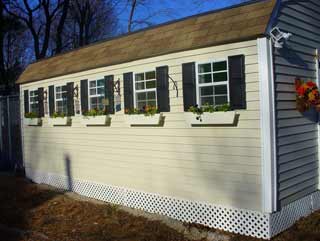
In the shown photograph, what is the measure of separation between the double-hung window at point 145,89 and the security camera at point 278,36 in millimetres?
2120

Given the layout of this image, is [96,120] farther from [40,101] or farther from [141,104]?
[40,101]

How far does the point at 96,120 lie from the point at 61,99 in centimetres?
162

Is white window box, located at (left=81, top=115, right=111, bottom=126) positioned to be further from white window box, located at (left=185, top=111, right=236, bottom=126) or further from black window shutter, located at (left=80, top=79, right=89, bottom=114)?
white window box, located at (left=185, top=111, right=236, bottom=126)

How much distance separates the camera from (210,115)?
595 centimetres

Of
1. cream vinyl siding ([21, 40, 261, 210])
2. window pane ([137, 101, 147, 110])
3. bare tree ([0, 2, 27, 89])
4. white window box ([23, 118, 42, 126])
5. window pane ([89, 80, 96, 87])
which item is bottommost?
cream vinyl siding ([21, 40, 261, 210])

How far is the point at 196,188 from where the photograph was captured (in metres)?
6.40

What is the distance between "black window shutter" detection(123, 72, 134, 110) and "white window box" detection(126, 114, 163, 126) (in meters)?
0.23

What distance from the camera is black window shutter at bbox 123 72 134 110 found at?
7378 mm

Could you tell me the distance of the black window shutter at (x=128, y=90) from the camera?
7.38 m

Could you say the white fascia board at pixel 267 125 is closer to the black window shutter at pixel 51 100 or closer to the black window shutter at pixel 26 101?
the black window shutter at pixel 51 100

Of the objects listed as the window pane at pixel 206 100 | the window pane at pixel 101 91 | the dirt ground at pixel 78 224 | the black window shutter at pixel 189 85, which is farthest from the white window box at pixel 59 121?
the window pane at pixel 206 100

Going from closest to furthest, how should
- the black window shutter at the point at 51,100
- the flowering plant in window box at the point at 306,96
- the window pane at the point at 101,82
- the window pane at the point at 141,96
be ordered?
the flowering plant in window box at the point at 306,96 < the window pane at the point at 141,96 < the window pane at the point at 101,82 < the black window shutter at the point at 51,100

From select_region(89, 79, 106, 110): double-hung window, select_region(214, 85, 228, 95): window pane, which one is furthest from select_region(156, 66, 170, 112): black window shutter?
select_region(89, 79, 106, 110): double-hung window

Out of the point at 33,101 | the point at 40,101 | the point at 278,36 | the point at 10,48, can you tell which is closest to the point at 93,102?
the point at 40,101
